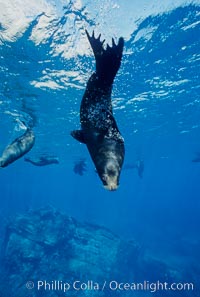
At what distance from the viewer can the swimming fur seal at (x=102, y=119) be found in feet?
8.09

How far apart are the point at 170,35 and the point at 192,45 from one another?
1.75 metres

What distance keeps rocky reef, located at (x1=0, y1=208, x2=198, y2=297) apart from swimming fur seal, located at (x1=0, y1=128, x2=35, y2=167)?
17632 millimetres

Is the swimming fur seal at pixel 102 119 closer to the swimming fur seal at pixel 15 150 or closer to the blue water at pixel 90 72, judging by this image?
the swimming fur seal at pixel 15 150

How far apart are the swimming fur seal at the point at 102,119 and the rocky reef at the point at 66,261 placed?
19.4 metres

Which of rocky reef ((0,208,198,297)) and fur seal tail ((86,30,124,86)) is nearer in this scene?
fur seal tail ((86,30,124,86))

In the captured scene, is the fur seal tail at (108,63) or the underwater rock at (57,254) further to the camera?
the underwater rock at (57,254)

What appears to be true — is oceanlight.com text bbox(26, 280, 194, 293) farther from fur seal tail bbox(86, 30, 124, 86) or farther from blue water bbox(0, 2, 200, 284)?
fur seal tail bbox(86, 30, 124, 86)

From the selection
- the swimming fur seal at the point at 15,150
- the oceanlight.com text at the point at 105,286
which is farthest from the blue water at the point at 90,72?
the oceanlight.com text at the point at 105,286

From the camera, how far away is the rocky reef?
19.6m

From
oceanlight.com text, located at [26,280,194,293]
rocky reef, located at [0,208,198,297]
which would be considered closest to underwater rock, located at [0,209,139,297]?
rocky reef, located at [0,208,198,297]

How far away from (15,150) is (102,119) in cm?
212

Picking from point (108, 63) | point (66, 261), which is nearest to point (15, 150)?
point (108, 63)

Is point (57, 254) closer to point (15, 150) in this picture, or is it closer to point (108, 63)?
point (15, 150)

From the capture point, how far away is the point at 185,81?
1755cm
